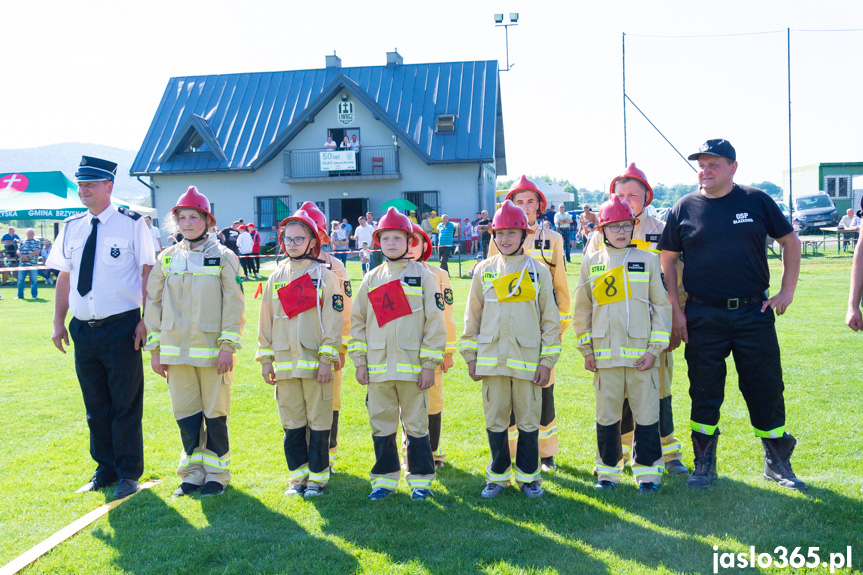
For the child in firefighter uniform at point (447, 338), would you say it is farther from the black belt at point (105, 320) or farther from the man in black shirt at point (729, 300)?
the black belt at point (105, 320)

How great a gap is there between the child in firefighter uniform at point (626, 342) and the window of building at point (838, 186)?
38.9 metres

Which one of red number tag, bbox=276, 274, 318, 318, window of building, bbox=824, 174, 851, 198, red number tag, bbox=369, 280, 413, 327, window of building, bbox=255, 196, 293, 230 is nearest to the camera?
red number tag, bbox=369, 280, 413, 327

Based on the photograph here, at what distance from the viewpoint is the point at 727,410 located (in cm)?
716

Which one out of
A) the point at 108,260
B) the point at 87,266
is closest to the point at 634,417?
the point at 108,260

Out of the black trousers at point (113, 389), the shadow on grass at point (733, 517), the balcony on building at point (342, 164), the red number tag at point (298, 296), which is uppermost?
the balcony on building at point (342, 164)

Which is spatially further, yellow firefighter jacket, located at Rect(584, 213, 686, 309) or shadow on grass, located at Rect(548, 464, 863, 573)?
yellow firefighter jacket, located at Rect(584, 213, 686, 309)

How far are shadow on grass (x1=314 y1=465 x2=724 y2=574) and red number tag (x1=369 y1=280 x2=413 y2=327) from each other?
132 centimetres

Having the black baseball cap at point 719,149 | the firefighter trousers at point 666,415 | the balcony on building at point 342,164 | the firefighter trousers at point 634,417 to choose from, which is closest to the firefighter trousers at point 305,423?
the firefighter trousers at point 634,417

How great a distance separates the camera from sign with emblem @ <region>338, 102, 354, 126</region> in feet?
112

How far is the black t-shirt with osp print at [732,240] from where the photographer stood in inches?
198

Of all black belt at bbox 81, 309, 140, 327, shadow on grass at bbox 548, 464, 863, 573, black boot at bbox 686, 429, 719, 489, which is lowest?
shadow on grass at bbox 548, 464, 863, 573

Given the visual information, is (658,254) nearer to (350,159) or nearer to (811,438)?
(811,438)

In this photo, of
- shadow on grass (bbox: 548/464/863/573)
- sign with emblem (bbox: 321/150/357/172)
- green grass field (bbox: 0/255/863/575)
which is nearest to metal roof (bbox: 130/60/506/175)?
sign with emblem (bbox: 321/150/357/172)

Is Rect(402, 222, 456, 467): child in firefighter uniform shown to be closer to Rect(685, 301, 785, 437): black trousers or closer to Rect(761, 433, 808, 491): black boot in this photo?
Rect(685, 301, 785, 437): black trousers
